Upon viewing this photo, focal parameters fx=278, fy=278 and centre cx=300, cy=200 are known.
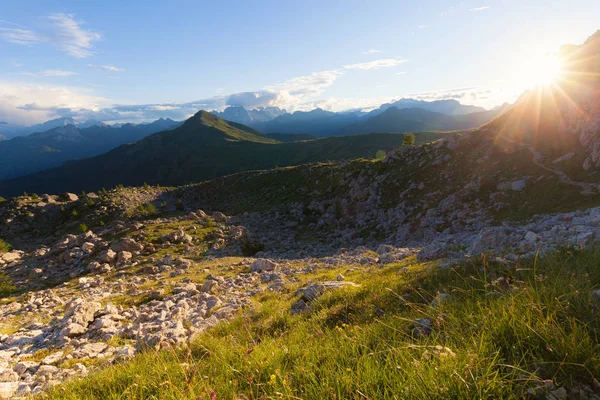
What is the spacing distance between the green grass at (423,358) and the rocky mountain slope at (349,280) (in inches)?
1.1

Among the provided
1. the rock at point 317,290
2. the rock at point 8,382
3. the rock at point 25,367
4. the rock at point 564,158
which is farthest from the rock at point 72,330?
the rock at point 564,158

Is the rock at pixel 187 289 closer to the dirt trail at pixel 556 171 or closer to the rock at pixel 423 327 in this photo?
the rock at pixel 423 327

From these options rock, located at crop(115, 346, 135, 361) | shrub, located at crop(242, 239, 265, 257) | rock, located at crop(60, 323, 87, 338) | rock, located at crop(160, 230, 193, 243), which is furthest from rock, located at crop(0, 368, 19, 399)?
rock, located at crop(160, 230, 193, 243)

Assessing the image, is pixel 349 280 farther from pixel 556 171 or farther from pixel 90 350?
pixel 556 171

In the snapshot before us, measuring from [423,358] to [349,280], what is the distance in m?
8.43

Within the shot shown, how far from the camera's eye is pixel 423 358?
3.15 meters

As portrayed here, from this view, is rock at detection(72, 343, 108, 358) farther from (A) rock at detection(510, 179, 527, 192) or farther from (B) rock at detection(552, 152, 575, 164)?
(B) rock at detection(552, 152, 575, 164)

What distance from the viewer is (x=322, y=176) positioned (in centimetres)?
4297

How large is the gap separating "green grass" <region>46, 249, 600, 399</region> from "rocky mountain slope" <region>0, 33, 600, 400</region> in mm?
28

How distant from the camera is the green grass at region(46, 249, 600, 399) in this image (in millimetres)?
2752

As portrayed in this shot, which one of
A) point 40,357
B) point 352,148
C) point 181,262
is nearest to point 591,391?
point 40,357

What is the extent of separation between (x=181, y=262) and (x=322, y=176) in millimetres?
26226

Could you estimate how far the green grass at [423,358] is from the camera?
108 inches

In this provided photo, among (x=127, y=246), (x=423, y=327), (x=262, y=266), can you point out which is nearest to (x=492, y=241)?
(x=423, y=327)
